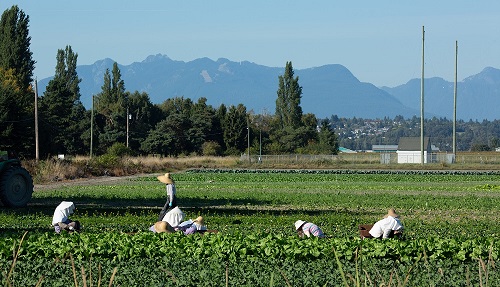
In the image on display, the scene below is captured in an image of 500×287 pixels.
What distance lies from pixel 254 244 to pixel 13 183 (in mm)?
16428

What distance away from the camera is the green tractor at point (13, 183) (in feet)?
99.9

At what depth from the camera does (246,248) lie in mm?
16500

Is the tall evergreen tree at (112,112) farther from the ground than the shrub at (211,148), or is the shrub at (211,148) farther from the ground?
the tall evergreen tree at (112,112)

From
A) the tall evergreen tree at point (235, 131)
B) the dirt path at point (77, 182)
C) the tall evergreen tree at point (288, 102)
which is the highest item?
the tall evergreen tree at point (288, 102)

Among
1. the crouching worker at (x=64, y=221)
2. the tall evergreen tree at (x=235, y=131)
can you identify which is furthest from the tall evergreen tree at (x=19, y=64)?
Answer: the crouching worker at (x=64, y=221)

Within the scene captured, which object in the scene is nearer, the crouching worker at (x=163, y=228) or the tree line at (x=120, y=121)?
the crouching worker at (x=163, y=228)

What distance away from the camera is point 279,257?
53.5 ft

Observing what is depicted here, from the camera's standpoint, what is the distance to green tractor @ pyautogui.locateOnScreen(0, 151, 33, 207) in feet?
99.9

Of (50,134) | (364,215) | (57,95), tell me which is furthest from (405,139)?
(364,215)

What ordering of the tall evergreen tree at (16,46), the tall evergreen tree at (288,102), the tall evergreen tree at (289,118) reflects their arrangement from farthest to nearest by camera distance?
the tall evergreen tree at (288,102) → the tall evergreen tree at (289,118) → the tall evergreen tree at (16,46)

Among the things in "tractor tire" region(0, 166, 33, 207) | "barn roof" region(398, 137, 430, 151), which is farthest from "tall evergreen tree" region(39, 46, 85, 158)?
"barn roof" region(398, 137, 430, 151)

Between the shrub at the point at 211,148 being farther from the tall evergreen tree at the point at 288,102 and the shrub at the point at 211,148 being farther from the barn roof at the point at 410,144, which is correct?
the barn roof at the point at 410,144

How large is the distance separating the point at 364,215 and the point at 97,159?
42529 mm

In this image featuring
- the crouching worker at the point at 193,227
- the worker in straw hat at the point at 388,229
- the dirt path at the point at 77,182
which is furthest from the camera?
the dirt path at the point at 77,182
